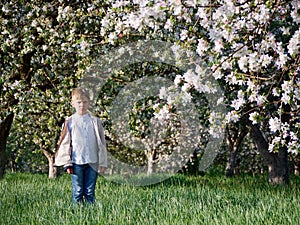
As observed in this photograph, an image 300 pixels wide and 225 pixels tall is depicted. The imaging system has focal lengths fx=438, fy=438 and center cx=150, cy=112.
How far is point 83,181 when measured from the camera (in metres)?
5.77

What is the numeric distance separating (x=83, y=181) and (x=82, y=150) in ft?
1.40

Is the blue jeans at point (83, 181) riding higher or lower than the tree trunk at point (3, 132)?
lower

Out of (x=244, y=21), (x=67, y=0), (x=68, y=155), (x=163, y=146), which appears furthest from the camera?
(x=163, y=146)

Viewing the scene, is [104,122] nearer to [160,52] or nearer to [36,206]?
[160,52]

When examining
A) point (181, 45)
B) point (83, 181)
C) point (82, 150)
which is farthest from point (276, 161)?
point (181, 45)

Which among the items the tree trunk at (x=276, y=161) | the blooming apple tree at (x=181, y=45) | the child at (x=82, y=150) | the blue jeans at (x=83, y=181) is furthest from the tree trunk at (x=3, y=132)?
the tree trunk at (x=276, y=161)

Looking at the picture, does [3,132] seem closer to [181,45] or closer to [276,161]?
[276,161]

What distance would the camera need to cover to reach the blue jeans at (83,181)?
5.68 meters

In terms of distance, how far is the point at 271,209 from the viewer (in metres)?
5.09

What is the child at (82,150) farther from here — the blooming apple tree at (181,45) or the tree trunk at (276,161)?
the tree trunk at (276,161)

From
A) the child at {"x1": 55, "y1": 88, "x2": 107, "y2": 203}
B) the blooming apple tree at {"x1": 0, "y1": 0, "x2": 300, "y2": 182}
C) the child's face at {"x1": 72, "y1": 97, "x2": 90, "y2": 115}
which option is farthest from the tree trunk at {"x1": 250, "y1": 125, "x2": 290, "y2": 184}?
the child's face at {"x1": 72, "y1": 97, "x2": 90, "y2": 115}

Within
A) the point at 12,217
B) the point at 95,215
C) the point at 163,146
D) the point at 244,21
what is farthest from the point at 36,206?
the point at 163,146

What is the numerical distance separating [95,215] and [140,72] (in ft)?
11.8

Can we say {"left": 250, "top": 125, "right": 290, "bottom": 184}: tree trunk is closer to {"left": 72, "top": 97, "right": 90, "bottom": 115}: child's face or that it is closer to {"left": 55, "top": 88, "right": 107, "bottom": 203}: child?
{"left": 55, "top": 88, "right": 107, "bottom": 203}: child
